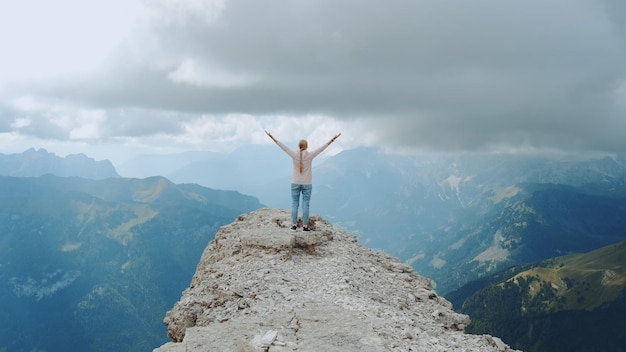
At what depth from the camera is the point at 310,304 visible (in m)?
15.7

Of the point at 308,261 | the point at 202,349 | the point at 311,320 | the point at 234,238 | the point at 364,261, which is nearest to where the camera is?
the point at 202,349

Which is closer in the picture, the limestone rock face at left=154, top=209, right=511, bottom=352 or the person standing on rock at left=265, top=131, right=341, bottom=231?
the limestone rock face at left=154, top=209, right=511, bottom=352

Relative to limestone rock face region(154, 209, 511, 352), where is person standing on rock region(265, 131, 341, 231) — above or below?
above

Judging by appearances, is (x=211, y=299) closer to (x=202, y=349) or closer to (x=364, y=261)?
(x=202, y=349)

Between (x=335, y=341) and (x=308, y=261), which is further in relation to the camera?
(x=308, y=261)

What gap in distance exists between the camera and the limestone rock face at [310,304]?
13102 mm

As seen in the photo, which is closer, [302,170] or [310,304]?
[310,304]

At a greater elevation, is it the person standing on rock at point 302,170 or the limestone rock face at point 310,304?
the person standing on rock at point 302,170

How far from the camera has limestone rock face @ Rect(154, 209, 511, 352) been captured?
43.0 ft

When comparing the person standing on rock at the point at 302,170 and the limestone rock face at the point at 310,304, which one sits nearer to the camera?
the limestone rock face at the point at 310,304

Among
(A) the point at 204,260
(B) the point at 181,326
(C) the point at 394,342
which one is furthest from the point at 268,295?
(A) the point at 204,260

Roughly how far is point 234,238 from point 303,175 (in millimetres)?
6482

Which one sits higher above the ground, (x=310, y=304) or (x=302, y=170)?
(x=302, y=170)

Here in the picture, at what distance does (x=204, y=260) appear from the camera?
93.6ft
